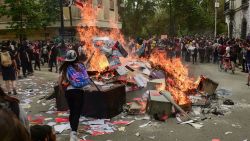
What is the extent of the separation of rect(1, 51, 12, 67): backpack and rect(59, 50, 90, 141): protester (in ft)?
19.5

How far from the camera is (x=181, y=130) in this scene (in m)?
8.82

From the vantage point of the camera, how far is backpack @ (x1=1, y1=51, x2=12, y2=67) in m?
13.3

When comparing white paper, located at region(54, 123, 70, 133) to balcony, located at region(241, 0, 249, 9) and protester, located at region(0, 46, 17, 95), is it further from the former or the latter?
balcony, located at region(241, 0, 249, 9)

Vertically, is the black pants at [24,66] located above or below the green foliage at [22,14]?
below

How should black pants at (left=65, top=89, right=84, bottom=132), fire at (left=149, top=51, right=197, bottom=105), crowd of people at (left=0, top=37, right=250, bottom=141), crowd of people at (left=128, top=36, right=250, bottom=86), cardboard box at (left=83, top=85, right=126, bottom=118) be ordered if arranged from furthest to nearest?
crowd of people at (left=128, top=36, right=250, bottom=86) → fire at (left=149, top=51, right=197, bottom=105) → cardboard box at (left=83, top=85, right=126, bottom=118) → black pants at (left=65, top=89, right=84, bottom=132) → crowd of people at (left=0, top=37, right=250, bottom=141)

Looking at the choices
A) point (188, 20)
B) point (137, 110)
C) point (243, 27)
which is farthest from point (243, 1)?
point (137, 110)

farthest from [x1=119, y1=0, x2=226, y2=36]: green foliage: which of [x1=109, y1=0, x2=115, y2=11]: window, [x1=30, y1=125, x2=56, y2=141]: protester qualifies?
[x1=30, y1=125, x2=56, y2=141]: protester

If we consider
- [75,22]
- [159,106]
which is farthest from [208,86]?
[75,22]

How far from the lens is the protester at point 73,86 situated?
7.96m

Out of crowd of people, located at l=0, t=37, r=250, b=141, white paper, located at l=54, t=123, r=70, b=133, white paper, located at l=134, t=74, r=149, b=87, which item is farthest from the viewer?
white paper, located at l=134, t=74, r=149, b=87

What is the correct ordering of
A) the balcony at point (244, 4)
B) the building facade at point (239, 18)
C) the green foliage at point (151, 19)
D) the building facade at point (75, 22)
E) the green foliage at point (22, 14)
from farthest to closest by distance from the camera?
1. the green foliage at point (151, 19)
2. the building facade at point (75, 22)
3. the building facade at point (239, 18)
4. the balcony at point (244, 4)
5. the green foliage at point (22, 14)

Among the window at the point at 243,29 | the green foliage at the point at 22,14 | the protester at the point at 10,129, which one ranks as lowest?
the protester at the point at 10,129

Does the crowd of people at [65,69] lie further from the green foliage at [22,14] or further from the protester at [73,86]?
the green foliage at [22,14]

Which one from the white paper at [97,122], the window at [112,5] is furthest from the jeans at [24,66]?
the window at [112,5]
